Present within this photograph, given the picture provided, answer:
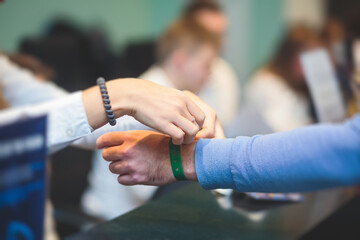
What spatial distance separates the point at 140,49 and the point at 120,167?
2.19 meters

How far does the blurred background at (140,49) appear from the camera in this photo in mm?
1314

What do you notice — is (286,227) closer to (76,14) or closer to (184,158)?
(184,158)

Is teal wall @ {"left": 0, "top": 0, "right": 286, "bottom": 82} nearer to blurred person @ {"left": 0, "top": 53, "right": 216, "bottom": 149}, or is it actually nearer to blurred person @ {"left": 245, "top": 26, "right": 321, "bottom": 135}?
blurred person @ {"left": 0, "top": 53, "right": 216, "bottom": 149}

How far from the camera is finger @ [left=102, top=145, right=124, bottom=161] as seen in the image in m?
0.66

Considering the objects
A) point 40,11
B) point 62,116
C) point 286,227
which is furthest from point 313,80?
point 40,11

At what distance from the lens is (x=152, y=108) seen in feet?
2.04

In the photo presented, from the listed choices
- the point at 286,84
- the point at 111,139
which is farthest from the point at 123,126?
the point at 286,84

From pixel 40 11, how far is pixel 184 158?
200cm

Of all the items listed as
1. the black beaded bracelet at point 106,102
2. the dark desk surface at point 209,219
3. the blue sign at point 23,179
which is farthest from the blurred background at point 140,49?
the blue sign at point 23,179

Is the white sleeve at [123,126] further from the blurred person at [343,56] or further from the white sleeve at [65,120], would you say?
the blurred person at [343,56]

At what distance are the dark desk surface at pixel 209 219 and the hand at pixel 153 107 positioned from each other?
0.14m

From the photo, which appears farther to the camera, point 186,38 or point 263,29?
point 263,29

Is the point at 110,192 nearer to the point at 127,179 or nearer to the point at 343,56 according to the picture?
the point at 127,179

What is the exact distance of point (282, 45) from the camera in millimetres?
2174
